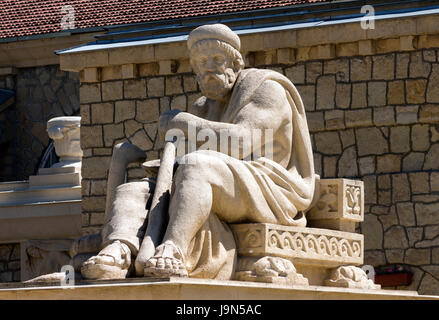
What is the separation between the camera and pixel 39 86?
23266 mm

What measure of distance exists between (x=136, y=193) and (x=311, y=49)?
5.85 metres

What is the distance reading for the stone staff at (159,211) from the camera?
9.34 metres

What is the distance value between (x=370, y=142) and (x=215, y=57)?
501 centimetres

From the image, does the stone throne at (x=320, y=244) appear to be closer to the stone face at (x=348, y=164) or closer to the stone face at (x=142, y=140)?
the stone face at (x=348, y=164)

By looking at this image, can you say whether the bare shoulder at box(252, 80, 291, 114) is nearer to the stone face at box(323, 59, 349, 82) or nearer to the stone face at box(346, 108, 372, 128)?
the stone face at box(346, 108, 372, 128)

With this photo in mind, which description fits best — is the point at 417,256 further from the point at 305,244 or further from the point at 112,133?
the point at 305,244

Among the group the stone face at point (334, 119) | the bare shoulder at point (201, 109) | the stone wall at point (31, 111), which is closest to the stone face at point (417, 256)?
the stone face at point (334, 119)

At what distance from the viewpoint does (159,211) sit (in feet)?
31.6

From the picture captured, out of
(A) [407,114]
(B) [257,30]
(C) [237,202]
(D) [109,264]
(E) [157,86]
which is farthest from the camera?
(E) [157,86]

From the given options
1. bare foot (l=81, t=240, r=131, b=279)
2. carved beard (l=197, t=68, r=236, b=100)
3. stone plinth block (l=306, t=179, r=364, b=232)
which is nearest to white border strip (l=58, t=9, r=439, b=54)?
stone plinth block (l=306, t=179, r=364, b=232)

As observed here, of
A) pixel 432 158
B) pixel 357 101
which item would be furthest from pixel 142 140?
pixel 432 158

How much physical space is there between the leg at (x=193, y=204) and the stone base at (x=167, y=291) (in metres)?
0.18

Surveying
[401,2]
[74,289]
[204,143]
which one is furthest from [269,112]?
[401,2]

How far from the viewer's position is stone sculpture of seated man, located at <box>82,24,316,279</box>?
9.38m
